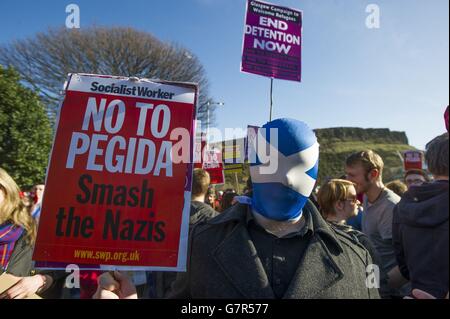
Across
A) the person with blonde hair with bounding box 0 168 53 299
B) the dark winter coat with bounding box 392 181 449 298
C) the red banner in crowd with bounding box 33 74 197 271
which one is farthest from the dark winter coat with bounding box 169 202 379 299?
the person with blonde hair with bounding box 0 168 53 299

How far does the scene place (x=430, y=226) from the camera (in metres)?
1.24

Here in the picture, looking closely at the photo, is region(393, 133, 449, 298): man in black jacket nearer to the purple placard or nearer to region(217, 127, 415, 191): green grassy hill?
the purple placard

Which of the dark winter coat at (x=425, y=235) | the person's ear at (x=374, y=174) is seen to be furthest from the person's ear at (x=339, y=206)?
the dark winter coat at (x=425, y=235)

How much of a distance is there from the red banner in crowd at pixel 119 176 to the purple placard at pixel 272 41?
3.53 m

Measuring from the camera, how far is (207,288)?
1.38 metres

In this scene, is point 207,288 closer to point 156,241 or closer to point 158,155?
point 156,241

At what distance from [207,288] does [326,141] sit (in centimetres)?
4920

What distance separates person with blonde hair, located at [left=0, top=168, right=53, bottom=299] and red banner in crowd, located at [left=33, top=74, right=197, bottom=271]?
0.78m

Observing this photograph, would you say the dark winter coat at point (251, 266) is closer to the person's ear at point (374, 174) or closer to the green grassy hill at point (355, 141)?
the person's ear at point (374, 174)

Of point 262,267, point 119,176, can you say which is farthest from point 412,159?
point 119,176

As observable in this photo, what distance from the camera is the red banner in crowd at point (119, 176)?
154 cm

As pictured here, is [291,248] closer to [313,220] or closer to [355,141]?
[313,220]

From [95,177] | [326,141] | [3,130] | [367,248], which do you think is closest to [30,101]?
[3,130]

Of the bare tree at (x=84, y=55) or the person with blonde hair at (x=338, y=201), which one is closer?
the person with blonde hair at (x=338, y=201)
